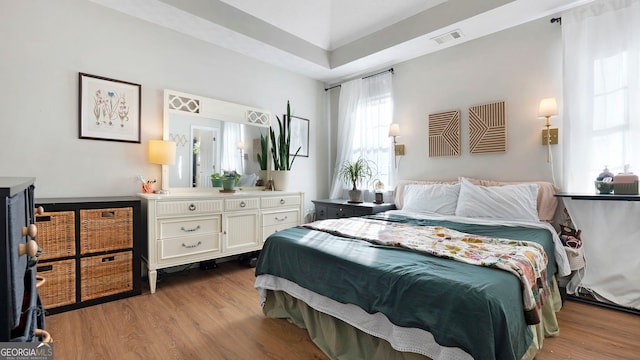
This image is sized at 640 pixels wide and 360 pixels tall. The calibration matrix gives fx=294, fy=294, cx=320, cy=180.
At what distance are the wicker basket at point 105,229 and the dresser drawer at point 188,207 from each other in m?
0.25

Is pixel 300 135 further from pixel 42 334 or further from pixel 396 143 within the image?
pixel 42 334

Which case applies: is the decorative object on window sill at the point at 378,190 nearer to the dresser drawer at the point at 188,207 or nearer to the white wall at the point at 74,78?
the dresser drawer at the point at 188,207

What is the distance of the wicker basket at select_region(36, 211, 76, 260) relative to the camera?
2191 mm

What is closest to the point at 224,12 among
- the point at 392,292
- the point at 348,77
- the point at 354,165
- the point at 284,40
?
the point at 284,40

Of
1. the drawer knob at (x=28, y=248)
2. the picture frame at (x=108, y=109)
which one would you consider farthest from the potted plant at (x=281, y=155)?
the drawer knob at (x=28, y=248)

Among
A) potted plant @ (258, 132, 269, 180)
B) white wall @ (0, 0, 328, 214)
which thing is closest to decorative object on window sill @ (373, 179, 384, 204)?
potted plant @ (258, 132, 269, 180)

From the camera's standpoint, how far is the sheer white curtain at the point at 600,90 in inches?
94.7

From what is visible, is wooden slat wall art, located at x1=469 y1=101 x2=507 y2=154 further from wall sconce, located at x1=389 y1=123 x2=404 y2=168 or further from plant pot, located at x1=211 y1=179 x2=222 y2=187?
plant pot, located at x1=211 y1=179 x2=222 y2=187

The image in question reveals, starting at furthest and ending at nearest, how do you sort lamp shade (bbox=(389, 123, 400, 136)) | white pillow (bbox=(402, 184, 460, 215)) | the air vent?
lamp shade (bbox=(389, 123, 400, 136)), the air vent, white pillow (bbox=(402, 184, 460, 215))

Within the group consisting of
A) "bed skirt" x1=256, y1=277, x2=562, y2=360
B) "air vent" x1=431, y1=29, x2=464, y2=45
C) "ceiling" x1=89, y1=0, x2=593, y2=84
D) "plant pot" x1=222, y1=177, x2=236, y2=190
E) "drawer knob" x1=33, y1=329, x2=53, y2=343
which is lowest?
"bed skirt" x1=256, y1=277, x2=562, y2=360

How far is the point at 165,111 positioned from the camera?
310cm

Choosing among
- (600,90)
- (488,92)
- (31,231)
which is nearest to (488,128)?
(488,92)

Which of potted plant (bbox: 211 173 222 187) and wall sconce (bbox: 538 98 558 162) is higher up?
wall sconce (bbox: 538 98 558 162)

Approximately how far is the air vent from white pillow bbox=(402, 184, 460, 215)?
1635 mm
